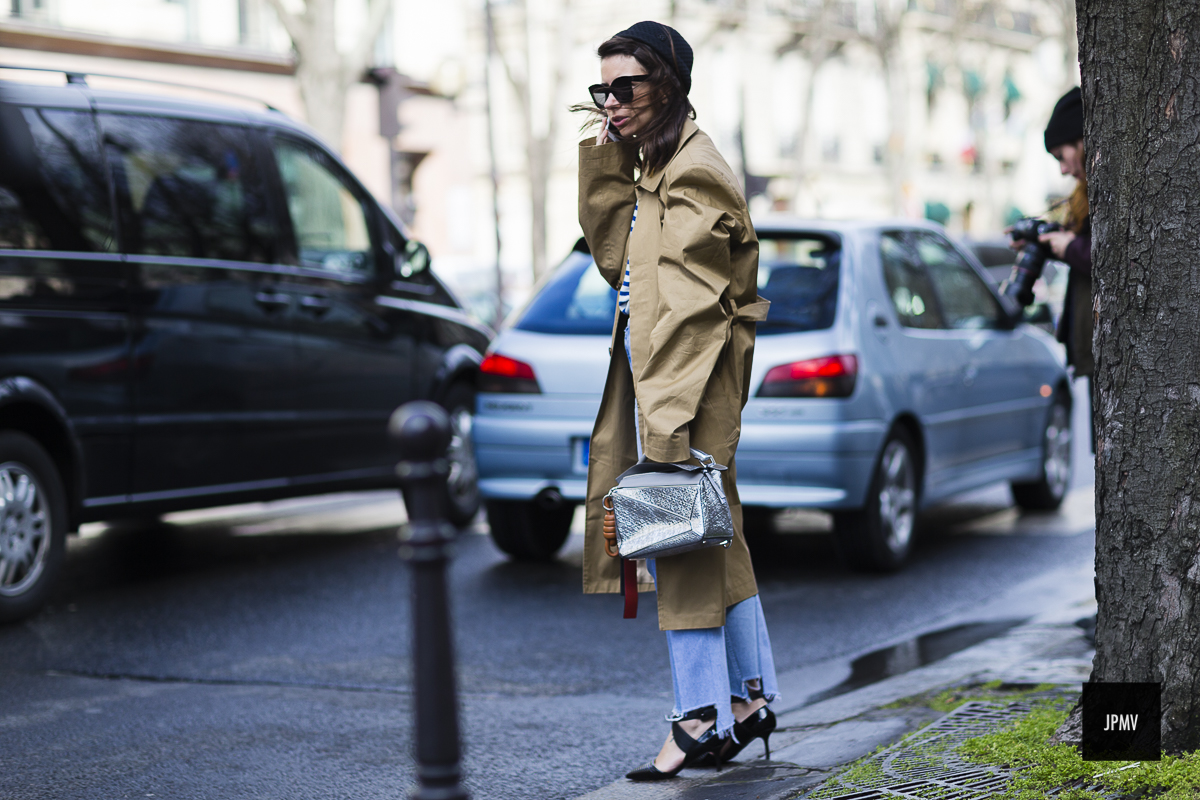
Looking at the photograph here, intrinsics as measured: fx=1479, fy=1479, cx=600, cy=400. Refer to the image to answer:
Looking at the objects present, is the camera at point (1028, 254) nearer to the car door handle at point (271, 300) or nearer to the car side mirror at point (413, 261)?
the car door handle at point (271, 300)

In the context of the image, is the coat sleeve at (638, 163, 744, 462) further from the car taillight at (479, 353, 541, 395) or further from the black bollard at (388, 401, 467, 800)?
the car taillight at (479, 353, 541, 395)

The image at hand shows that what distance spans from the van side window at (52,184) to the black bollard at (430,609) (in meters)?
4.33

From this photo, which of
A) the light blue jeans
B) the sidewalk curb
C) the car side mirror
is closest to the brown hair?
the light blue jeans

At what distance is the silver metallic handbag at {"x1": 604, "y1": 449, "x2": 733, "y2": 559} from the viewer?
3.51 metres

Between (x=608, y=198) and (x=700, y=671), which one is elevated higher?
(x=608, y=198)

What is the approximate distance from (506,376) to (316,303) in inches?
47.7

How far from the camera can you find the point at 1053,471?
29.0 ft

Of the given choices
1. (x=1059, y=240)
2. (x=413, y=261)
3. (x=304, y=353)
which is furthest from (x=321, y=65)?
(x=1059, y=240)

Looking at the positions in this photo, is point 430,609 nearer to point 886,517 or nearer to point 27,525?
point 27,525

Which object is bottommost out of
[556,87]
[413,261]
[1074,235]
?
[1074,235]

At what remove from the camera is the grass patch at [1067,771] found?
3.12 metres

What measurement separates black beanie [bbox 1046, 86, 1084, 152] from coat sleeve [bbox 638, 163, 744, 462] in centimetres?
202

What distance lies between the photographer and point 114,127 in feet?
21.2

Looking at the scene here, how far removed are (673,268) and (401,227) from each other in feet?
16.9
